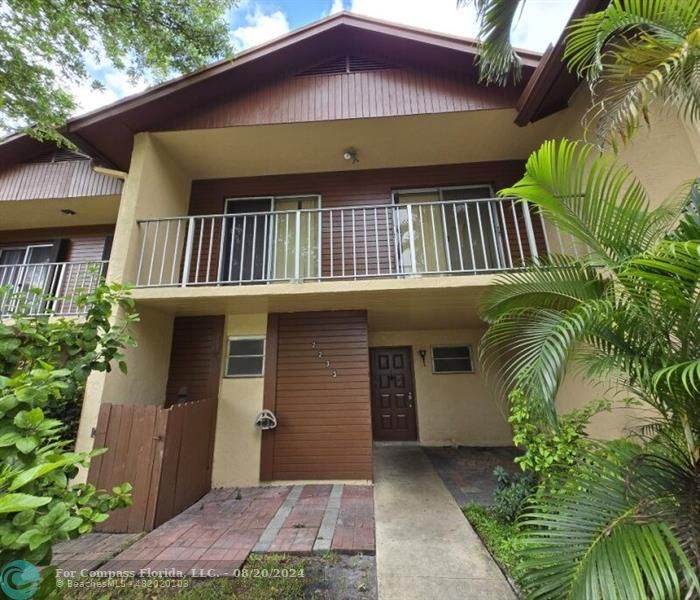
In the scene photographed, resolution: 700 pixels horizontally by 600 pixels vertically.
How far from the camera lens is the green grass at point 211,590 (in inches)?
90.0

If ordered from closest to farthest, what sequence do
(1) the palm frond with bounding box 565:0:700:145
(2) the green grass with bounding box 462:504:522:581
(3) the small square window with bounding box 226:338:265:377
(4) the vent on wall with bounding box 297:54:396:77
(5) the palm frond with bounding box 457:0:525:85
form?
(1) the palm frond with bounding box 565:0:700:145 < (2) the green grass with bounding box 462:504:522:581 < (5) the palm frond with bounding box 457:0:525:85 < (3) the small square window with bounding box 226:338:265:377 < (4) the vent on wall with bounding box 297:54:396:77

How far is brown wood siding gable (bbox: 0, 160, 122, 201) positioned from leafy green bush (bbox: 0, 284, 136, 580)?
5.20 metres

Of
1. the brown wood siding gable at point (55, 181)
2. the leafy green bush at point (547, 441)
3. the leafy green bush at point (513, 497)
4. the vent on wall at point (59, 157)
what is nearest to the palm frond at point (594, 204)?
the leafy green bush at point (547, 441)

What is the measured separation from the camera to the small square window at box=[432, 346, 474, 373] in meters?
6.70

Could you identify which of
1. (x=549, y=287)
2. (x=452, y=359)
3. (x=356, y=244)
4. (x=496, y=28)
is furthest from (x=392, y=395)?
(x=496, y=28)

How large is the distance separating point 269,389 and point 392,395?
2986mm

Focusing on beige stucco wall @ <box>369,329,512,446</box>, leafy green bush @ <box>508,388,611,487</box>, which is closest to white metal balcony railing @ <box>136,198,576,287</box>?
beige stucco wall @ <box>369,329,512,446</box>

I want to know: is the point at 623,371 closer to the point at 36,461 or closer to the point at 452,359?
the point at 36,461

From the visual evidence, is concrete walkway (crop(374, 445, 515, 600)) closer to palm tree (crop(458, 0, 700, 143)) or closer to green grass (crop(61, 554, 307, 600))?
green grass (crop(61, 554, 307, 600))

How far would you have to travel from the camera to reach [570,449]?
2682mm

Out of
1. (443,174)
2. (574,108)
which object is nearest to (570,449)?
(574,108)

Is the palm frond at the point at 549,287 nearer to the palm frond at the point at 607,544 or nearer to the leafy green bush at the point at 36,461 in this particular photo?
the palm frond at the point at 607,544

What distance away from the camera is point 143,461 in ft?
11.4

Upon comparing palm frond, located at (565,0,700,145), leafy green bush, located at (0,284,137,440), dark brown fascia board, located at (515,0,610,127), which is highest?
dark brown fascia board, located at (515,0,610,127)
